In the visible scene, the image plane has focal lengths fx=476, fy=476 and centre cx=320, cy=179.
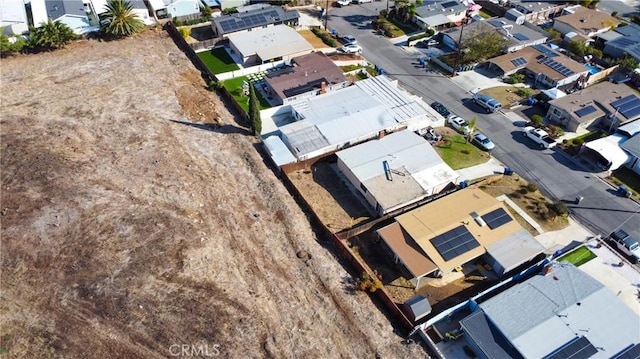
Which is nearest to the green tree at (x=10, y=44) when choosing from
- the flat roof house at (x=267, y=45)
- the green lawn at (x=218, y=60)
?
the green lawn at (x=218, y=60)

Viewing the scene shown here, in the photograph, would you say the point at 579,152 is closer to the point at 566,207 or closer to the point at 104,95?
the point at 566,207

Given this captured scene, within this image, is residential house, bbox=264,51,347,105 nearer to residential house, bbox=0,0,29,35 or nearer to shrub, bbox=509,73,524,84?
shrub, bbox=509,73,524,84

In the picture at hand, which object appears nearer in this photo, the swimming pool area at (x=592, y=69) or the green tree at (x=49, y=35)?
the swimming pool area at (x=592, y=69)

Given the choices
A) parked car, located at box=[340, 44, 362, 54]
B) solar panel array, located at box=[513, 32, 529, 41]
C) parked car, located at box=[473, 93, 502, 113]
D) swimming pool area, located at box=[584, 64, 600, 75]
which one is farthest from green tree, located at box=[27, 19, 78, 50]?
swimming pool area, located at box=[584, 64, 600, 75]

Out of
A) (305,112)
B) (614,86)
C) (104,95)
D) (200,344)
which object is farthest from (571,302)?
(104,95)

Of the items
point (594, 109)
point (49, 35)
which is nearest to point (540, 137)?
point (594, 109)

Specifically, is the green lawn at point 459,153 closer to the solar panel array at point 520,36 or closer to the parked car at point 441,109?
the parked car at point 441,109
